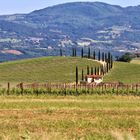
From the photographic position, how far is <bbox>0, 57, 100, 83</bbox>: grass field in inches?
5570

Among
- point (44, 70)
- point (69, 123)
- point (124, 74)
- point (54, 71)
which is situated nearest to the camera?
point (69, 123)

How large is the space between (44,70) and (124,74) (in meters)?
21.5

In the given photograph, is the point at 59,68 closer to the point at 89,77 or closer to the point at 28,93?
the point at 89,77

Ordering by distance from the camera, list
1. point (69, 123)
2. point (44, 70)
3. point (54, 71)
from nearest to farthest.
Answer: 1. point (69, 123)
2. point (54, 71)
3. point (44, 70)

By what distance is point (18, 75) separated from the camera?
A: 148250mm

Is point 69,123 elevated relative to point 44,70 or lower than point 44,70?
elevated

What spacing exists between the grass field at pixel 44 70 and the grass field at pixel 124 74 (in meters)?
7.09

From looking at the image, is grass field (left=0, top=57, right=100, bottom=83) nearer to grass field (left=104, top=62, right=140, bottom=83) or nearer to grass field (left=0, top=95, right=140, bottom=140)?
grass field (left=104, top=62, right=140, bottom=83)

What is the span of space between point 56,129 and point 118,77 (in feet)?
365

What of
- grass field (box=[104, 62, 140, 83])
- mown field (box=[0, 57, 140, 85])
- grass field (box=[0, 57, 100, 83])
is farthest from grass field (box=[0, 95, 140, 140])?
grass field (box=[0, 57, 100, 83])

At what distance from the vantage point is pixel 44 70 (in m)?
157

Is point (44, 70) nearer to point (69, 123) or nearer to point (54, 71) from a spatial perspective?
point (54, 71)

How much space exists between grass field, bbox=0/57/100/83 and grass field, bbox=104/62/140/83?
709cm

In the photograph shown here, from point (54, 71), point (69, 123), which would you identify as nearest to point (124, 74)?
point (54, 71)
